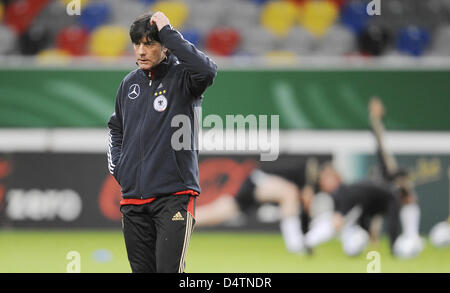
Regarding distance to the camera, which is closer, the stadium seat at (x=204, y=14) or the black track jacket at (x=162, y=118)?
the black track jacket at (x=162, y=118)

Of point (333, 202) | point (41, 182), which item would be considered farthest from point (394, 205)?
point (41, 182)

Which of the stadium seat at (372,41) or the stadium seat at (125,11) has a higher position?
the stadium seat at (125,11)

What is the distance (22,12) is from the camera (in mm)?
14227

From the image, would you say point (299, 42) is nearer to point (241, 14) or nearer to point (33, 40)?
point (241, 14)

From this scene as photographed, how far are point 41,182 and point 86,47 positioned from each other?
9.53ft

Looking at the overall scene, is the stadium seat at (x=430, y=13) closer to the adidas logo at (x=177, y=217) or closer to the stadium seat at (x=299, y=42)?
the stadium seat at (x=299, y=42)

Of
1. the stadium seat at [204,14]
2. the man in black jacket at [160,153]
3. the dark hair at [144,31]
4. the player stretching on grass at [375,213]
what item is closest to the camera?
the man in black jacket at [160,153]

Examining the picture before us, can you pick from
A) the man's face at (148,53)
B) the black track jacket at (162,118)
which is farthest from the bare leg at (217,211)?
the man's face at (148,53)

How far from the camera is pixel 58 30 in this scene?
13906mm

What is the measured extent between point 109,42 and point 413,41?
558cm

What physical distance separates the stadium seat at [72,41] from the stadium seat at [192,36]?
6.05 feet

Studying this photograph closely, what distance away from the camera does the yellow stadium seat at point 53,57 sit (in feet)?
39.8

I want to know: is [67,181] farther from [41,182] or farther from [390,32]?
[390,32]
